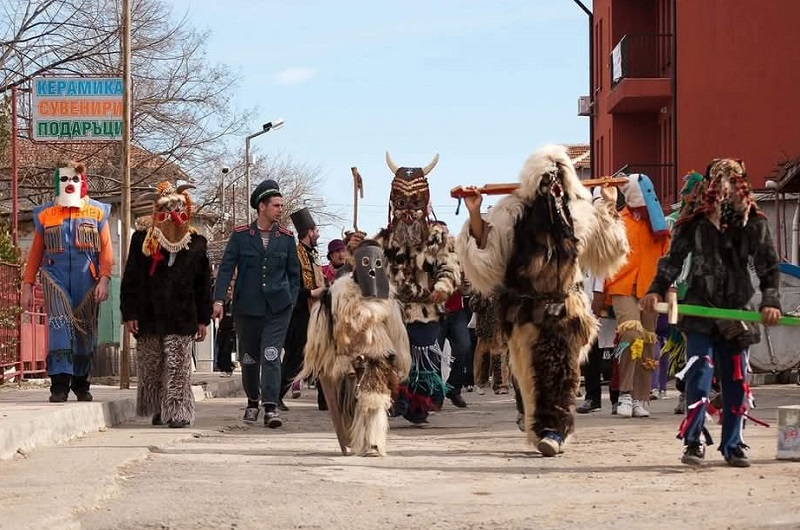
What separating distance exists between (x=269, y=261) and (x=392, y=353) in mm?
3504

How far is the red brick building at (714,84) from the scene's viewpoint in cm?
3928

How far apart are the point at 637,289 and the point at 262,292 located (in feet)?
10.9

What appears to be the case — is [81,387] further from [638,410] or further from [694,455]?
[694,455]

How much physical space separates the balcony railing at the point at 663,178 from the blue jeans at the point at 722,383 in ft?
99.0

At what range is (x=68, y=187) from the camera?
14.7m

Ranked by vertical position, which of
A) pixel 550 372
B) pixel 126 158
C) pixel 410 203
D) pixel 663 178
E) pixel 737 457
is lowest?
pixel 737 457

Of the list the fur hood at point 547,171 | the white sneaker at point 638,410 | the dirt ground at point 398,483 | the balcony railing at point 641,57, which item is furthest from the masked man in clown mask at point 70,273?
the balcony railing at point 641,57

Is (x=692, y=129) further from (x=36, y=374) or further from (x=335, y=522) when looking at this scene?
(x=335, y=522)

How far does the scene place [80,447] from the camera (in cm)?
1185

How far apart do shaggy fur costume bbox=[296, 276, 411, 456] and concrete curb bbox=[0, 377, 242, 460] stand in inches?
77.8

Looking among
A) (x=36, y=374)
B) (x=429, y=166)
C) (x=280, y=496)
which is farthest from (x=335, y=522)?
(x=36, y=374)

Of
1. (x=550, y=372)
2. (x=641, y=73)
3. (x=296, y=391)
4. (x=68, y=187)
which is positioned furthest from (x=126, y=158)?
(x=641, y=73)

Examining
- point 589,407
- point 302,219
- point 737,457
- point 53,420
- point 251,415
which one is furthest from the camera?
point 302,219

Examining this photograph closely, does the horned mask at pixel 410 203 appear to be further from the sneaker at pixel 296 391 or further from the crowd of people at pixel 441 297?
the sneaker at pixel 296 391
